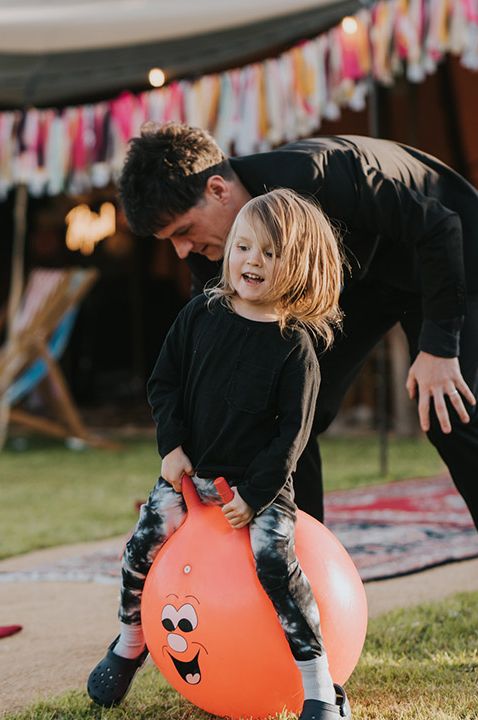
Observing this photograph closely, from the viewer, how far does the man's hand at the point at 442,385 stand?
84.0 inches

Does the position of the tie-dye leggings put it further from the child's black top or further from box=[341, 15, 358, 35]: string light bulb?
box=[341, 15, 358, 35]: string light bulb

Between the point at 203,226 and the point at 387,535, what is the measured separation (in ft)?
5.85

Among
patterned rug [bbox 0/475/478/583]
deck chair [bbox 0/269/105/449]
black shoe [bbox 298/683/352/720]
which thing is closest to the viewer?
black shoe [bbox 298/683/352/720]

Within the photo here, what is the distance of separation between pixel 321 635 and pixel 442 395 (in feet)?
2.08

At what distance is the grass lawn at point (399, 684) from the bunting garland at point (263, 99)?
297 centimetres

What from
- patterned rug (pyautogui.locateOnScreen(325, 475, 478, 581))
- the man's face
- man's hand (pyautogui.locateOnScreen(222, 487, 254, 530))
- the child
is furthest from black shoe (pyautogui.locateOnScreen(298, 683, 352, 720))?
patterned rug (pyautogui.locateOnScreen(325, 475, 478, 581))

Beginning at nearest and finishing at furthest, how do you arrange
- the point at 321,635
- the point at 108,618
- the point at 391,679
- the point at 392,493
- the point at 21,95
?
the point at 321,635 < the point at 391,679 < the point at 108,618 < the point at 392,493 < the point at 21,95

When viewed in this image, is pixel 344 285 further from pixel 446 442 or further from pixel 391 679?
pixel 391 679

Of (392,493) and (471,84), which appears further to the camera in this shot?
(471,84)

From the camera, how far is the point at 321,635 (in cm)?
181

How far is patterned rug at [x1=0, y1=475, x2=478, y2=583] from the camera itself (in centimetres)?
314

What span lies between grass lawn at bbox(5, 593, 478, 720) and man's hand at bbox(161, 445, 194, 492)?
494 mm

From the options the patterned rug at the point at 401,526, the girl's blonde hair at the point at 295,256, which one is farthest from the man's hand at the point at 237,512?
the patterned rug at the point at 401,526

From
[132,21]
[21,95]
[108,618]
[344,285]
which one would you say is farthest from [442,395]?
[21,95]
